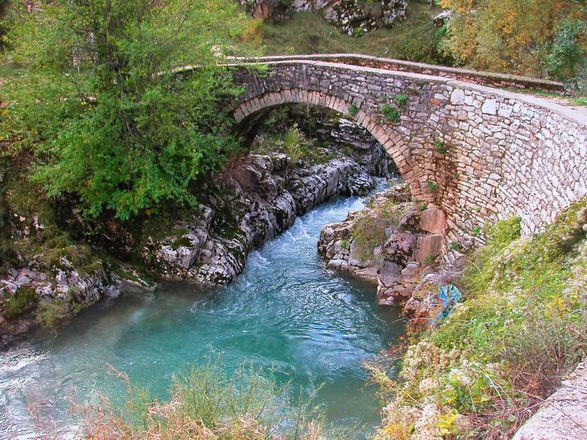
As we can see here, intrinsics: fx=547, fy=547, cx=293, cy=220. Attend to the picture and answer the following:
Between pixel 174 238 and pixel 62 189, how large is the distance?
7.77 feet

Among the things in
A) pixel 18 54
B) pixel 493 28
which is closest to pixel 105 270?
pixel 18 54

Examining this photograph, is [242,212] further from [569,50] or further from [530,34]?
[569,50]

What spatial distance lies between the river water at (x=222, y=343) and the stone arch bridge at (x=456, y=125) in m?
2.66

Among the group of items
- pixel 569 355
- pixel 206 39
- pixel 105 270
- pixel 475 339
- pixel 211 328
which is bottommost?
pixel 211 328

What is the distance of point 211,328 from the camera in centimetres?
962

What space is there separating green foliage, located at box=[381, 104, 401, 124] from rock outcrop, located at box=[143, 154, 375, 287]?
4.28 m

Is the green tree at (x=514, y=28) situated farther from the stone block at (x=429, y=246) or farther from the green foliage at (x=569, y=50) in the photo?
the stone block at (x=429, y=246)

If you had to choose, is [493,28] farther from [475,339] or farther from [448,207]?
[475,339]

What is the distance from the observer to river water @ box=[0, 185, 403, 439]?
7477mm

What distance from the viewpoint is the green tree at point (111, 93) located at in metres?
9.63

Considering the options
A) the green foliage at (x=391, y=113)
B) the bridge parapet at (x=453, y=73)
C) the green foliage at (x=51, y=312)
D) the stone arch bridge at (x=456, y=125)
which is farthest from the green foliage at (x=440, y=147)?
the green foliage at (x=51, y=312)

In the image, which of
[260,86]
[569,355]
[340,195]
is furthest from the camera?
[340,195]

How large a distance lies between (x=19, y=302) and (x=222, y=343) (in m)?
3.55

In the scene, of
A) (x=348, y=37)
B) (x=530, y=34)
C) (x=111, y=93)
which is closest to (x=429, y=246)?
(x=530, y=34)
